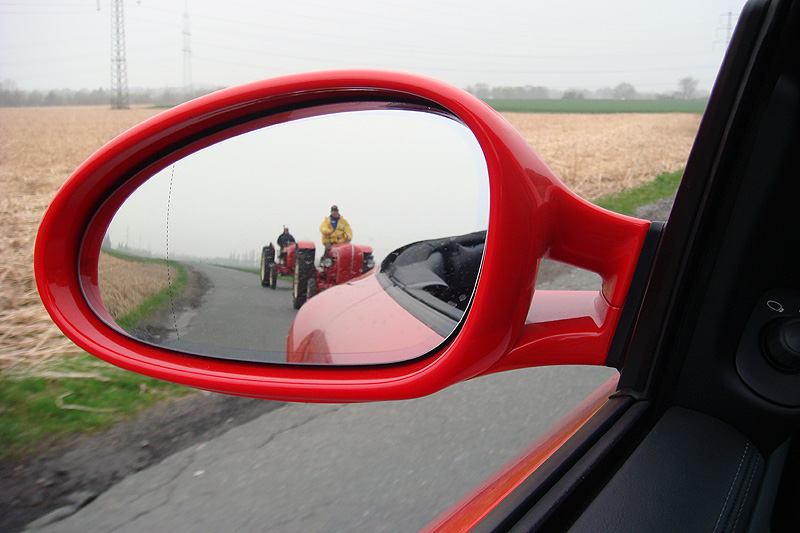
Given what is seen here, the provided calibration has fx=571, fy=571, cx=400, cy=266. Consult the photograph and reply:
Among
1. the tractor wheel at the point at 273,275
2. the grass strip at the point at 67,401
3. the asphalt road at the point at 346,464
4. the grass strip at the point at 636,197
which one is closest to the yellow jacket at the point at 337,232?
the tractor wheel at the point at 273,275

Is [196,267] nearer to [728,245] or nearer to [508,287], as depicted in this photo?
[508,287]

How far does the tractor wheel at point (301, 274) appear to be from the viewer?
105 cm

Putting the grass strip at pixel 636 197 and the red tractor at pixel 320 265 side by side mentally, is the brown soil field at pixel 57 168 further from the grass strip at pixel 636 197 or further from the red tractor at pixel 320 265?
the red tractor at pixel 320 265

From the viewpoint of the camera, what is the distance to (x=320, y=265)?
1.05m

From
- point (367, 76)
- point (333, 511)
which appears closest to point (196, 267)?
point (367, 76)

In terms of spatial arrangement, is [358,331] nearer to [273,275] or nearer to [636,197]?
[273,275]

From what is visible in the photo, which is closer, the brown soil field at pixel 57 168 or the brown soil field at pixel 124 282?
the brown soil field at pixel 124 282

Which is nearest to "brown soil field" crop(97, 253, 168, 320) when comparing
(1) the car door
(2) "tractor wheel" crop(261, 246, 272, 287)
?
(2) "tractor wheel" crop(261, 246, 272, 287)

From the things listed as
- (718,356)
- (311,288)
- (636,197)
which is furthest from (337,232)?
(636,197)

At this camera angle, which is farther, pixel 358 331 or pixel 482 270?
pixel 358 331

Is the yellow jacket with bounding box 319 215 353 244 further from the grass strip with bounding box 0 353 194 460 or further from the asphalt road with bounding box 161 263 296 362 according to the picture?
the grass strip with bounding box 0 353 194 460

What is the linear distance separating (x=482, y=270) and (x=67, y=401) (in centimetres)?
369

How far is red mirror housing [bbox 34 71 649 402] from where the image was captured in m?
0.92

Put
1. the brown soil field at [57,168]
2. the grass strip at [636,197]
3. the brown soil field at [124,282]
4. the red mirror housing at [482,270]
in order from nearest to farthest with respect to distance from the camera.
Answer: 1. the red mirror housing at [482,270]
2. the brown soil field at [124,282]
3. the grass strip at [636,197]
4. the brown soil field at [57,168]
